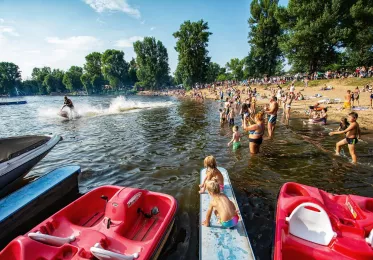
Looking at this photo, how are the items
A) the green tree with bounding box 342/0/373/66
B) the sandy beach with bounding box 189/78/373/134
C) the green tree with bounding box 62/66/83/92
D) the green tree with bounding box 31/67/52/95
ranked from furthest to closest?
1. the green tree with bounding box 31/67/52/95
2. the green tree with bounding box 62/66/83/92
3. the green tree with bounding box 342/0/373/66
4. the sandy beach with bounding box 189/78/373/134

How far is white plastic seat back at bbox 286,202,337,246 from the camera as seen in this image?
12.5 feet

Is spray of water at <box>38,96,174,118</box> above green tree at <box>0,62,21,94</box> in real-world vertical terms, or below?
→ below

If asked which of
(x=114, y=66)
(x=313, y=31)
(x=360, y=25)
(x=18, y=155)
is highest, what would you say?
(x=114, y=66)

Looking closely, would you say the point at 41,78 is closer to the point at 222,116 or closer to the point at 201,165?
the point at 222,116

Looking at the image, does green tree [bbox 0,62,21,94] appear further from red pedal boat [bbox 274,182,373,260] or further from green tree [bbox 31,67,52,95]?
red pedal boat [bbox 274,182,373,260]

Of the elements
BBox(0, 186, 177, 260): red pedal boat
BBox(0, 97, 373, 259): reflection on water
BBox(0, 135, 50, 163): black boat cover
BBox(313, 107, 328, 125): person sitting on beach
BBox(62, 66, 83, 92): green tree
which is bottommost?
BBox(0, 97, 373, 259): reflection on water

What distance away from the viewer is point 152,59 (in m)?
88.0

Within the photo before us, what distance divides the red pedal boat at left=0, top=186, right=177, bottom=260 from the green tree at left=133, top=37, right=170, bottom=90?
291 ft

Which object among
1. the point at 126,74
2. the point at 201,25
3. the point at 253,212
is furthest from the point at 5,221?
the point at 126,74

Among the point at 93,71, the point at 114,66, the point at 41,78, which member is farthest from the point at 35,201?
the point at 41,78

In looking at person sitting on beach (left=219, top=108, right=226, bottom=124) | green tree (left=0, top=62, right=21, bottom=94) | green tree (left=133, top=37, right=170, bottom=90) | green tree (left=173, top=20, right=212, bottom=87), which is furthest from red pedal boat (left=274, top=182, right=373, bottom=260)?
green tree (left=0, top=62, right=21, bottom=94)

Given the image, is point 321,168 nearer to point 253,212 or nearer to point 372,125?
point 253,212

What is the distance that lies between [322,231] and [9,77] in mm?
142285

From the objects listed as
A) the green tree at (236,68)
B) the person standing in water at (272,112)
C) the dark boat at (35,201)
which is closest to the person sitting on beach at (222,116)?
the person standing in water at (272,112)
